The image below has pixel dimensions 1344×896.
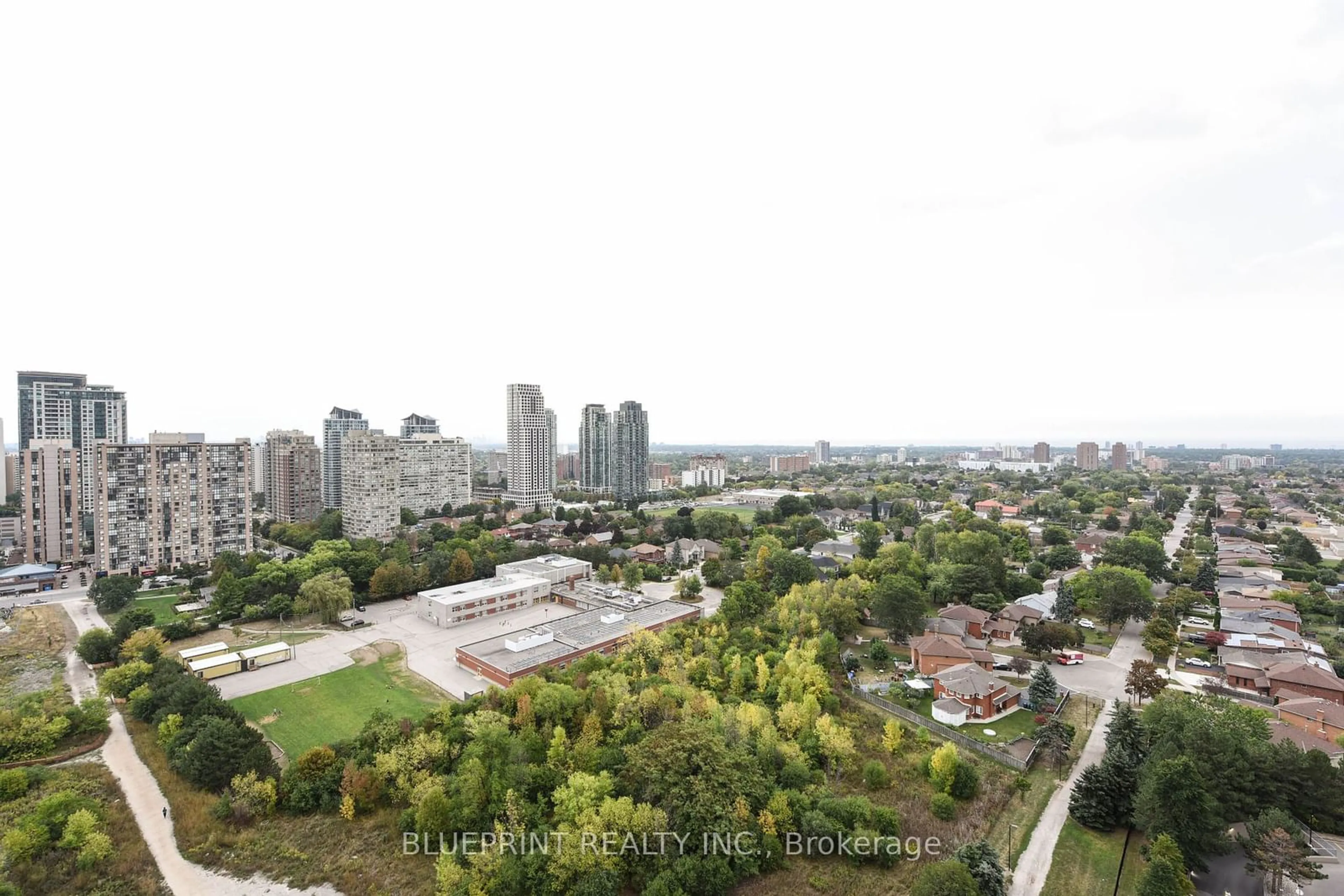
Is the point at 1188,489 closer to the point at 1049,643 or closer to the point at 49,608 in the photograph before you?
the point at 1049,643

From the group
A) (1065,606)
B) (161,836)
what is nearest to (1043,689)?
(1065,606)

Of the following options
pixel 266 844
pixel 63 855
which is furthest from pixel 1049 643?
pixel 63 855

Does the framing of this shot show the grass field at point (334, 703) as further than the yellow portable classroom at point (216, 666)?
No

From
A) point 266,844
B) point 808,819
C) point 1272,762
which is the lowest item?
point 266,844

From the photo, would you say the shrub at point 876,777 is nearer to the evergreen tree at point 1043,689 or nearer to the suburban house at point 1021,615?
the evergreen tree at point 1043,689

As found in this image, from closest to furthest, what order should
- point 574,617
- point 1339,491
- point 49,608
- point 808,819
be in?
1. point 808,819
2. point 574,617
3. point 49,608
4. point 1339,491

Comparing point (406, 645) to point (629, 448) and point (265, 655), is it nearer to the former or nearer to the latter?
point (265, 655)

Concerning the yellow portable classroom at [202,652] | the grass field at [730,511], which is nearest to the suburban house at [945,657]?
the yellow portable classroom at [202,652]
